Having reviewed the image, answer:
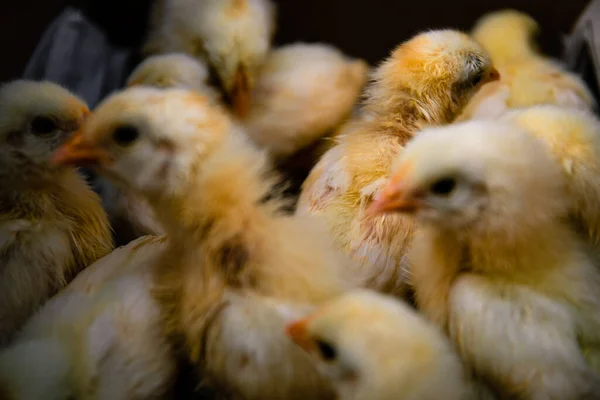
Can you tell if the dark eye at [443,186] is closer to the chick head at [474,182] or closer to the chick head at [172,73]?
the chick head at [474,182]

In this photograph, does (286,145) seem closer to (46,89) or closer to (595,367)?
(46,89)

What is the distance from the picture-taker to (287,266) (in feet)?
2.72

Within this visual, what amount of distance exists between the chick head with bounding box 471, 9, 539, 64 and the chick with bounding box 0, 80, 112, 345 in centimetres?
108

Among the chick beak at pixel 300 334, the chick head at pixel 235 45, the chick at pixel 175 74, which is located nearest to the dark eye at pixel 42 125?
the chick at pixel 175 74

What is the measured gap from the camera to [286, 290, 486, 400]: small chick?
2.23 ft

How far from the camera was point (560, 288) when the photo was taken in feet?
2.67

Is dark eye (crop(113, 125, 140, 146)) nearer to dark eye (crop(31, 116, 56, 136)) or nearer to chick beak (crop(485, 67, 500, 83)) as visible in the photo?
dark eye (crop(31, 116, 56, 136))

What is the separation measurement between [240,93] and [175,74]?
144 mm

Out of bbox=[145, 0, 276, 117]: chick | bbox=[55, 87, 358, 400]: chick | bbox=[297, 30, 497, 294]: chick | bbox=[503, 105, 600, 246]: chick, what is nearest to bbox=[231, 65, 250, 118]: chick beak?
bbox=[145, 0, 276, 117]: chick

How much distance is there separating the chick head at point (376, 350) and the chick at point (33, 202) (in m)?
0.47

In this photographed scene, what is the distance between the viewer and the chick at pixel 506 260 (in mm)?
765

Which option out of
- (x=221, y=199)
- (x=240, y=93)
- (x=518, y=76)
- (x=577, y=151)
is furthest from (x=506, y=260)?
(x=518, y=76)

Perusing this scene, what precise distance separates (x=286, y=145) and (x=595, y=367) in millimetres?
794

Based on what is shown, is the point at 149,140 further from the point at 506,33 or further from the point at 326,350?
the point at 506,33
